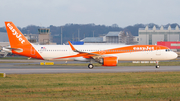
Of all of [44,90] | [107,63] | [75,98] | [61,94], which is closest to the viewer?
[75,98]

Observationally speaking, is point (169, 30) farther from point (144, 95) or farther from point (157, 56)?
point (144, 95)

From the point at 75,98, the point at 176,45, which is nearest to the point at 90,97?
the point at 75,98

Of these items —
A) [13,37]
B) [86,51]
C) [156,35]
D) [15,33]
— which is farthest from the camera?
[156,35]

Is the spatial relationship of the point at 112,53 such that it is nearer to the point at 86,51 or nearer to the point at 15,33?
the point at 86,51

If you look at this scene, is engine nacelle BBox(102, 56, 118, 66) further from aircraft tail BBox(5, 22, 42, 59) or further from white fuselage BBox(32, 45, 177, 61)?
aircraft tail BBox(5, 22, 42, 59)

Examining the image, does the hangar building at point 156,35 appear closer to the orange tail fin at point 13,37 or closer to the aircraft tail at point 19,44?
the aircraft tail at point 19,44

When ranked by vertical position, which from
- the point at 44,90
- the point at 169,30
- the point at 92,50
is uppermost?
the point at 169,30

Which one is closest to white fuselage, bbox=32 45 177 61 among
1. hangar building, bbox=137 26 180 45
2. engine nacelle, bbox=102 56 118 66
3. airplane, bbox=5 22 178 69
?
airplane, bbox=5 22 178 69

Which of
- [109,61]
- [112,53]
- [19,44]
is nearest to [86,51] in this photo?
[112,53]

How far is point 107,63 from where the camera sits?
3700 cm

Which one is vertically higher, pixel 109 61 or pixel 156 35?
pixel 156 35

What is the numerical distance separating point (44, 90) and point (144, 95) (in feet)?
23.0

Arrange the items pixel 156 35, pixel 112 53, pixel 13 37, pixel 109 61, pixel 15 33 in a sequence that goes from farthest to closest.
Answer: pixel 156 35
pixel 15 33
pixel 13 37
pixel 112 53
pixel 109 61

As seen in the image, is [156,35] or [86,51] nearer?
[86,51]
